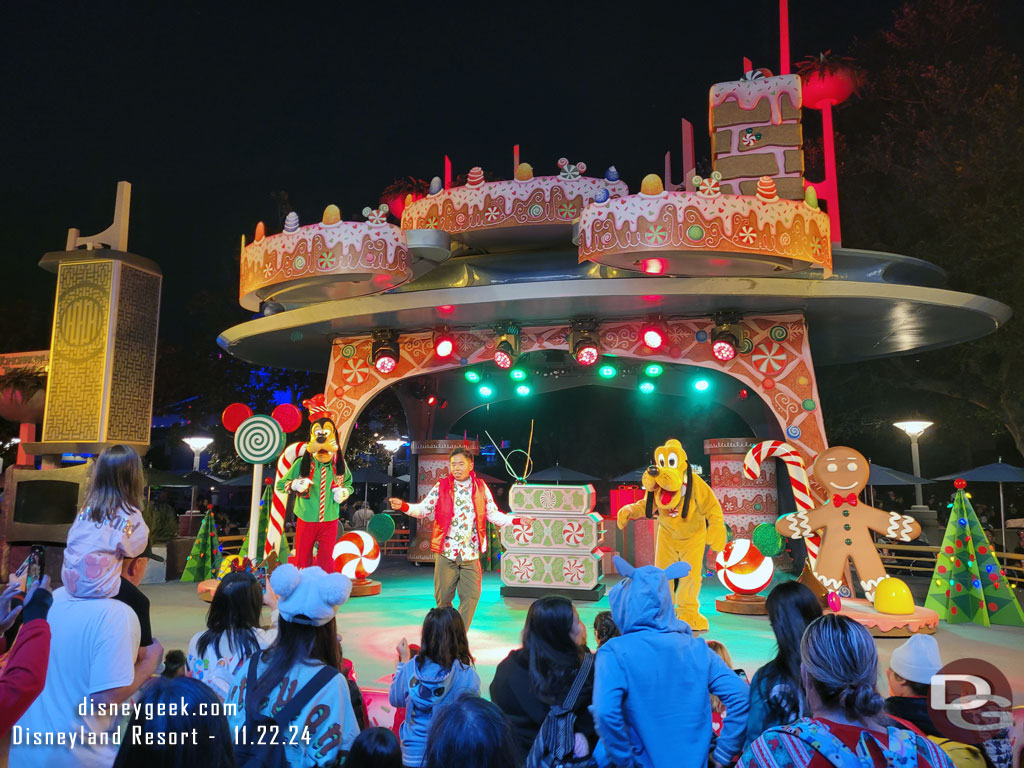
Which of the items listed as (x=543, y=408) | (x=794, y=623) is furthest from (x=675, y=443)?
(x=543, y=408)

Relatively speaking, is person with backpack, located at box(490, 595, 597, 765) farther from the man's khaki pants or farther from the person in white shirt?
the man's khaki pants

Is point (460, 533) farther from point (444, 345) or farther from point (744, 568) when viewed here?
point (444, 345)

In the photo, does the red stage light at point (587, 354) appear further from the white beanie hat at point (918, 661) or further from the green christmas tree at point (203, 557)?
the white beanie hat at point (918, 661)

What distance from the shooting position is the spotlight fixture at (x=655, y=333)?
10805 millimetres

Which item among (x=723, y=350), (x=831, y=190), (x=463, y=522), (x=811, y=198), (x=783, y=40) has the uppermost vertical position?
(x=783, y=40)

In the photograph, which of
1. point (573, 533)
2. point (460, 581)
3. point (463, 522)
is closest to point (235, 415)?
point (463, 522)

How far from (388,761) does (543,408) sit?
2463 cm

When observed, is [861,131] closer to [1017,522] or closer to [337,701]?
[1017,522]

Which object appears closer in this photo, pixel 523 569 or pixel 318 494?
pixel 318 494

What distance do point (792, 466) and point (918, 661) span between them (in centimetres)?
738

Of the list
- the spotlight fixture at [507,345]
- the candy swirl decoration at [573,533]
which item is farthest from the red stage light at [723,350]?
the candy swirl decoration at [573,533]

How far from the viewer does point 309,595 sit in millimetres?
2750

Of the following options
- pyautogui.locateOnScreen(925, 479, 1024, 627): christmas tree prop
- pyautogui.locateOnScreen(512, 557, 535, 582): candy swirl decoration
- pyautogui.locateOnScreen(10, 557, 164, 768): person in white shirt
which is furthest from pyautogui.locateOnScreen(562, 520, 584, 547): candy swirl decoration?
pyautogui.locateOnScreen(10, 557, 164, 768): person in white shirt

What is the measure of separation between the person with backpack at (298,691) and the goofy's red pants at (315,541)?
287 inches
